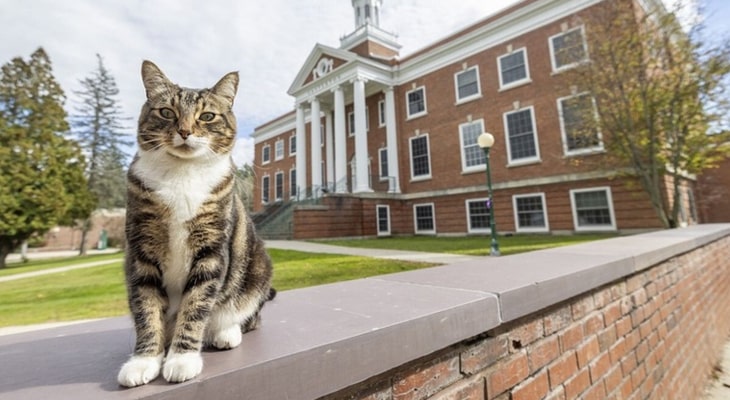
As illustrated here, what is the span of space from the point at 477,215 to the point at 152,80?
18280 millimetres

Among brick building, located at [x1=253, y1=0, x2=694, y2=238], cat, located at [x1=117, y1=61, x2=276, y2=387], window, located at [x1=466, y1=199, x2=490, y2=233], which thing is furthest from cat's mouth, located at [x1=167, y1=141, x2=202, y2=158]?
window, located at [x1=466, y1=199, x2=490, y2=233]

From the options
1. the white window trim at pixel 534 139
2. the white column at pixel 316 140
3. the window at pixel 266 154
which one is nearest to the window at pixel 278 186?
the window at pixel 266 154

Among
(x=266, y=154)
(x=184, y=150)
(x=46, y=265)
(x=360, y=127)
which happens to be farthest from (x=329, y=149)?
(x=184, y=150)

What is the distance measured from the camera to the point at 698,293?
405cm

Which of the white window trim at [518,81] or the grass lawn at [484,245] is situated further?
the white window trim at [518,81]

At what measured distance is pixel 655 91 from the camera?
9930mm

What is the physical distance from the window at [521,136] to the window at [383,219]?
305 inches

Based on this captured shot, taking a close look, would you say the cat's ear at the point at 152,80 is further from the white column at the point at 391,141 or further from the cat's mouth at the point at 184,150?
the white column at the point at 391,141

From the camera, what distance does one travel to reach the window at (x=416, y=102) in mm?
21208

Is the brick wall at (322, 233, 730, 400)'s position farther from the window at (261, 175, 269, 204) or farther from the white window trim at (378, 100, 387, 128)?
the window at (261, 175, 269, 204)

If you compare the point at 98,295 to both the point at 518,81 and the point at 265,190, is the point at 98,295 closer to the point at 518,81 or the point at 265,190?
the point at 518,81

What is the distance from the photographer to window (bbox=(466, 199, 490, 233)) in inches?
697

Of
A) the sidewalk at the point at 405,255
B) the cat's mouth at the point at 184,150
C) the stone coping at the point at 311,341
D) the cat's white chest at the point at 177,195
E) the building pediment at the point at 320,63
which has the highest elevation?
the building pediment at the point at 320,63

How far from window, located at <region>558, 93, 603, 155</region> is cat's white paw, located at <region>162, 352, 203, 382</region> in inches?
562
